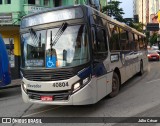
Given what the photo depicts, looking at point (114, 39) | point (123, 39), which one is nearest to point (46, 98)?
point (114, 39)

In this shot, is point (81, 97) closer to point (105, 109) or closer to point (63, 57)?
point (63, 57)

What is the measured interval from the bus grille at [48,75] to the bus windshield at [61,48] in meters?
0.18

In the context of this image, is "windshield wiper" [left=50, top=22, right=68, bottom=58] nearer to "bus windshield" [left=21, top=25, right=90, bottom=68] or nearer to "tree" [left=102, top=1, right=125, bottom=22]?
"bus windshield" [left=21, top=25, right=90, bottom=68]

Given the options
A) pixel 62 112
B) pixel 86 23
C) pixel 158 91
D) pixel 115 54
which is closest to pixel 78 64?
pixel 86 23

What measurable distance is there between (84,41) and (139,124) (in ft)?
8.39

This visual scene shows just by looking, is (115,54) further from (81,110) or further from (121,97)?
(81,110)

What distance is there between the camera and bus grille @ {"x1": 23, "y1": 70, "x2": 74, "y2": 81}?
7.66 meters

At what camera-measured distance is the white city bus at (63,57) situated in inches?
303

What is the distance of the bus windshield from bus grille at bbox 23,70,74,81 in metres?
0.18

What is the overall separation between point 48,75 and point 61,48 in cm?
79

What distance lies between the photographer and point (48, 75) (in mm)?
7812

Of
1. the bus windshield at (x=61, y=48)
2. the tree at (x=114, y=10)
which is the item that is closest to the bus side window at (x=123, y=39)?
the bus windshield at (x=61, y=48)

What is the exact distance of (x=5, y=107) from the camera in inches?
386

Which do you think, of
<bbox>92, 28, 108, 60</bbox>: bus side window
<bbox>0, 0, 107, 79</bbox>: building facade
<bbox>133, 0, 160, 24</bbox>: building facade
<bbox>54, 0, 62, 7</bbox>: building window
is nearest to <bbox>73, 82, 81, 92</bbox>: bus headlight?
<bbox>92, 28, 108, 60</bbox>: bus side window
